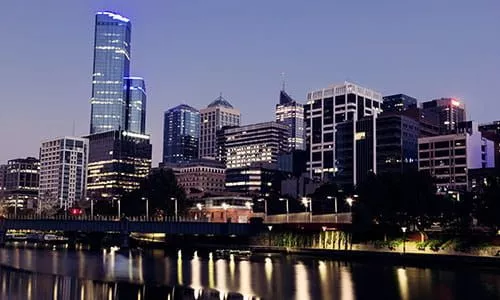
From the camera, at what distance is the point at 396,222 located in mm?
132125

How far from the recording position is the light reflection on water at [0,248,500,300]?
218ft

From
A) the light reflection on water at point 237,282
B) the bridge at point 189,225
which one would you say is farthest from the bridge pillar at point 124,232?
the light reflection on water at point 237,282

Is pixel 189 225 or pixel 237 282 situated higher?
pixel 189 225

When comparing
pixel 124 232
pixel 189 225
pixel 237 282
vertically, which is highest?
pixel 189 225

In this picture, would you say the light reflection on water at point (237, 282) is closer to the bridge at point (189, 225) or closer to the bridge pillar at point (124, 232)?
the bridge at point (189, 225)

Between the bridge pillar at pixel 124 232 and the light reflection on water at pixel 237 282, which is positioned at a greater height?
the bridge pillar at pixel 124 232

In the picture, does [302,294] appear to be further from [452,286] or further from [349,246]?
[349,246]

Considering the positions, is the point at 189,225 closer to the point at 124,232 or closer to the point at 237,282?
the point at 124,232

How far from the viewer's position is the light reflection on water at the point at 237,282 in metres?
66.5

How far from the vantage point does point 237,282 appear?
258ft

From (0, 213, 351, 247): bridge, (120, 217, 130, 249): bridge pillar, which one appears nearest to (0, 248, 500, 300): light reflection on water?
(0, 213, 351, 247): bridge

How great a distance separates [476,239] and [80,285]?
72.1 meters

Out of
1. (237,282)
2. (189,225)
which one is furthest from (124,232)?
(237,282)

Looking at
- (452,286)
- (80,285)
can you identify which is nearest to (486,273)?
(452,286)
